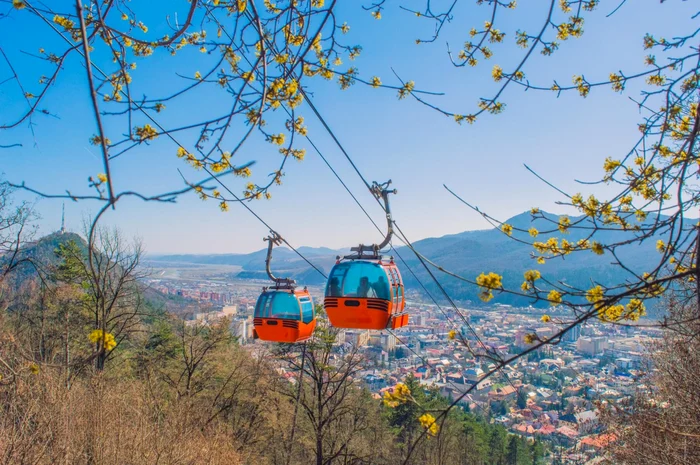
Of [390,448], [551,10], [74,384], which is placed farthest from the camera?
[390,448]

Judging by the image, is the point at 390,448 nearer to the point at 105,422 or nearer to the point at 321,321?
the point at 321,321

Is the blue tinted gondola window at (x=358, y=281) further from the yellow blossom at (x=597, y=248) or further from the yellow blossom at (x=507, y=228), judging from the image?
the yellow blossom at (x=597, y=248)

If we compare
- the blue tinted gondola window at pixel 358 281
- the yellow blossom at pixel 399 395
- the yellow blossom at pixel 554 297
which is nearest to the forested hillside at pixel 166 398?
the blue tinted gondola window at pixel 358 281

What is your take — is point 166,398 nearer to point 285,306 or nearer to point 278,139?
point 285,306

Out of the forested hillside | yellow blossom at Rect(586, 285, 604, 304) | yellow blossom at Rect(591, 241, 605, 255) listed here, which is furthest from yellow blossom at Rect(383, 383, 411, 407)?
the forested hillside

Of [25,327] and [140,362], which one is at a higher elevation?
[25,327]

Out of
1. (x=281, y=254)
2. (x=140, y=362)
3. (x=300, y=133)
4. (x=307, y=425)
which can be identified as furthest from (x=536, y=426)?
(x=281, y=254)

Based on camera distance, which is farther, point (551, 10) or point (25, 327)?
point (25, 327)
